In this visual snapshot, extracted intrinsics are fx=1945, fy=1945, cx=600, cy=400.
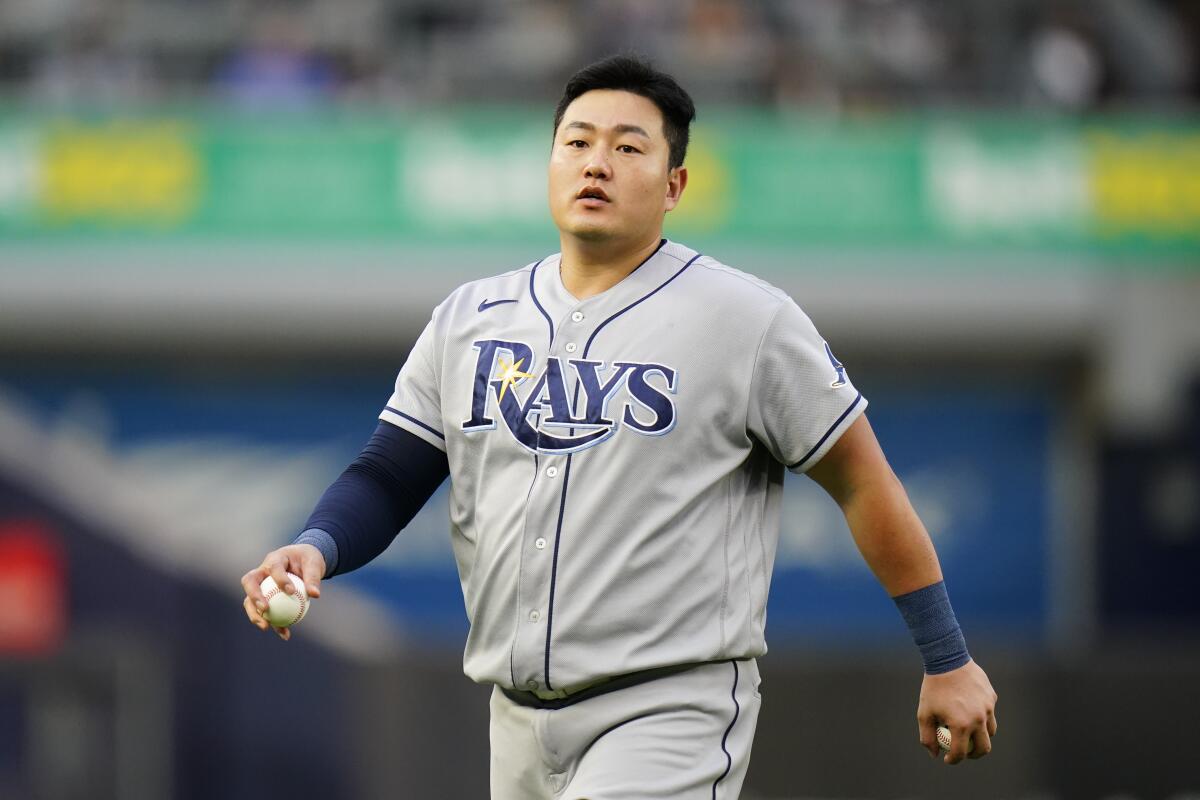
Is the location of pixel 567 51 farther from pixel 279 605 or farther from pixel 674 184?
pixel 279 605

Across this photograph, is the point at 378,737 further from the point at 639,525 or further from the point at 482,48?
the point at 482,48

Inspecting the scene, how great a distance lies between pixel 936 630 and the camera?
3721 mm

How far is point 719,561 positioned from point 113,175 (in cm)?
1078

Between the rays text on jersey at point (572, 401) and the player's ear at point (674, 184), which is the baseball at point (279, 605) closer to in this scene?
the rays text on jersey at point (572, 401)

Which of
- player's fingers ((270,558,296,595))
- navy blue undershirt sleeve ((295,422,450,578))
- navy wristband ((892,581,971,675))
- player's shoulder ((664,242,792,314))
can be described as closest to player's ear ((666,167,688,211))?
player's shoulder ((664,242,792,314))

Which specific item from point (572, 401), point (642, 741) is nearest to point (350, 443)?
point (572, 401)

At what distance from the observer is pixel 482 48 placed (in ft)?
47.5

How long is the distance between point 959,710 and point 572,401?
931 millimetres

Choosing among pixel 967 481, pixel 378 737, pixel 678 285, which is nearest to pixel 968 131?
pixel 967 481

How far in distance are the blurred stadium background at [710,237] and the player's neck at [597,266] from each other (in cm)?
767

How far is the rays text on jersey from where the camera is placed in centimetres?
363

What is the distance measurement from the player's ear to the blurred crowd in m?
10.1

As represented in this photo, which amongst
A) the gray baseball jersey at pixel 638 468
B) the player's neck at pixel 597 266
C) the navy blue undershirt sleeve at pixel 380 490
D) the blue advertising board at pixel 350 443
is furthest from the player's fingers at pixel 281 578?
the blue advertising board at pixel 350 443

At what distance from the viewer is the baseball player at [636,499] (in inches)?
142
